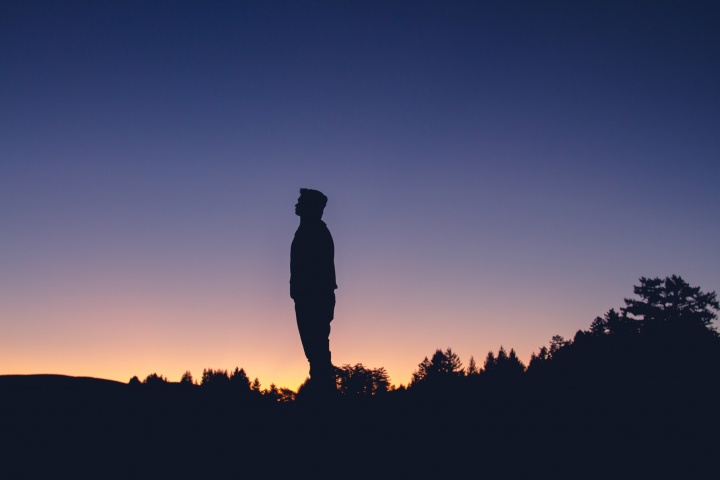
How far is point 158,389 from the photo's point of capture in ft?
33.0

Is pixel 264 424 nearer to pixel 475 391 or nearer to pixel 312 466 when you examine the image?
pixel 312 466

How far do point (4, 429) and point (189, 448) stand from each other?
10.1ft

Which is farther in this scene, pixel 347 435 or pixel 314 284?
pixel 314 284

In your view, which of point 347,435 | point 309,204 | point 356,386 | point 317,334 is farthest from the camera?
point 356,386

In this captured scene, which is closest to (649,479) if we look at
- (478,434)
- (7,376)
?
(478,434)

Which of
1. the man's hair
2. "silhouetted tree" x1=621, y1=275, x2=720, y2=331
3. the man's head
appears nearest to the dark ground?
the man's head

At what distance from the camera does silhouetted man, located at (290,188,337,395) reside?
1066cm

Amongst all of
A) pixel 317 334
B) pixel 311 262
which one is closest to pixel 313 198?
pixel 311 262

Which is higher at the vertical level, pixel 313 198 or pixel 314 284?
pixel 313 198

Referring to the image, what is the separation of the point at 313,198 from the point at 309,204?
0.65 ft

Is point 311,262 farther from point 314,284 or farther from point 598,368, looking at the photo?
point 598,368

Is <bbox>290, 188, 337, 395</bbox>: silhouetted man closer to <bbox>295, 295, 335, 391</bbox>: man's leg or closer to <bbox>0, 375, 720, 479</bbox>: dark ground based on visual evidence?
<bbox>295, 295, 335, 391</bbox>: man's leg

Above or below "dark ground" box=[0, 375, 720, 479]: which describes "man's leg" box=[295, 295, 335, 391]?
above

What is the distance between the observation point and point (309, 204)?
448 inches
